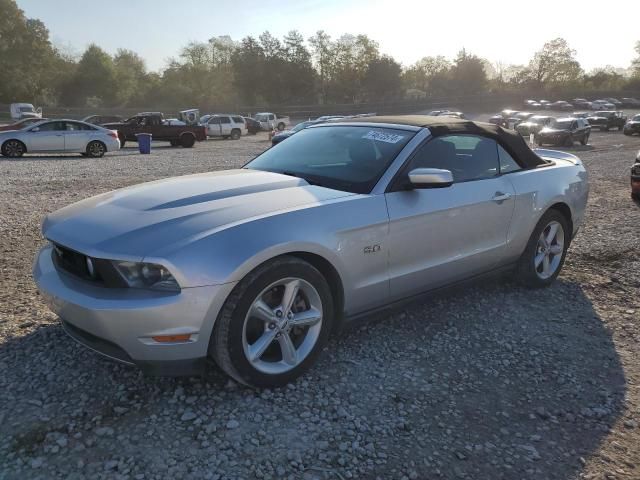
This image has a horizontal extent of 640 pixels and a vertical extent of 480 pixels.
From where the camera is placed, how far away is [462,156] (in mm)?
4082

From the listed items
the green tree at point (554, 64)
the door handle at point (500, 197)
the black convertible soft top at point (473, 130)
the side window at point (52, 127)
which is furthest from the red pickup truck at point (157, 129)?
the green tree at point (554, 64)

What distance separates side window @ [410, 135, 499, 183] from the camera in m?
3.80

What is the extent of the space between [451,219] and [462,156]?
0.63m

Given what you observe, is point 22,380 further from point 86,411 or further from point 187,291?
point 187,291

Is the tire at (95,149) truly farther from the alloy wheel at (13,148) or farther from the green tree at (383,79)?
the green tree at (383,79)

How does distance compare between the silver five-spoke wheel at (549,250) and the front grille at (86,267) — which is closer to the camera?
the front grille at (86,267)

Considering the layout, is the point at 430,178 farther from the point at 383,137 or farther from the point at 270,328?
the point at 270,328

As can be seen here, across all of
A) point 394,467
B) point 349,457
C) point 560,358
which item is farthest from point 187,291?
point 560,358

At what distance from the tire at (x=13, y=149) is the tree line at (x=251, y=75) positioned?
52312mm

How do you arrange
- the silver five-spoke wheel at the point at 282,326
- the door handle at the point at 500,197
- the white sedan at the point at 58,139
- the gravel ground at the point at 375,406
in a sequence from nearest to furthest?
the gravel ground at the point at 375,406 → the silver five-spoke wheel at the point at 282,326 → the door handle at the point at 500,197 → the white sedan at the point at 58,139

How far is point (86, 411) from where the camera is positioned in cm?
274

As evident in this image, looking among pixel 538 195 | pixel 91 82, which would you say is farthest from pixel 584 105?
pixel 538 195

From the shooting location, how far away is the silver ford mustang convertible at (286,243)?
8.63 feet

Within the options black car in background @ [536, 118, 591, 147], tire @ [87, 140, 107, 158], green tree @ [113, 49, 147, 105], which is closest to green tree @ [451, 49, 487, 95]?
green tree @ [113, 49, 147, 105]
